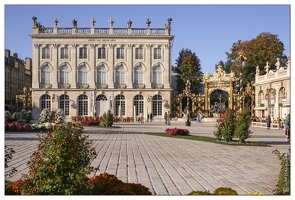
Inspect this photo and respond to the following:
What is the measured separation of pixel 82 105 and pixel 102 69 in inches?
209

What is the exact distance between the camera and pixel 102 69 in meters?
56.7

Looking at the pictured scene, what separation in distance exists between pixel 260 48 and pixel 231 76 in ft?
15.6

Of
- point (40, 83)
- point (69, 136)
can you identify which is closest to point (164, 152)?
point (69, 136)

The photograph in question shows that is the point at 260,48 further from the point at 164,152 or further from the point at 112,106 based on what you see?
the point at 164,152

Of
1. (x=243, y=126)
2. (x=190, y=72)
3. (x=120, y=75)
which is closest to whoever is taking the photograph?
(x=243, y=126)

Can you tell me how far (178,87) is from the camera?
211 ft

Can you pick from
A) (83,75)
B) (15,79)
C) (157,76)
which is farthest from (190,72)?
(15,79)

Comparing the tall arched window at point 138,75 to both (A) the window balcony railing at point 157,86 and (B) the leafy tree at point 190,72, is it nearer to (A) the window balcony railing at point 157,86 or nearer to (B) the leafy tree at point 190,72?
(A) the window balcony railing at point 157,86

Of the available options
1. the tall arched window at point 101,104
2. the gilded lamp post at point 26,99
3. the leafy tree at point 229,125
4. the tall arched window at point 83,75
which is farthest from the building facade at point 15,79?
the leafy tree at point 229,125

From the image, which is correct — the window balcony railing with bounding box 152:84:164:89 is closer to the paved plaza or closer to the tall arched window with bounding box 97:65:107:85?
the tall arched window with bounding box 97:65:107:85

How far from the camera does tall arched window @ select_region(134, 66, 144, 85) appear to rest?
56656 mm

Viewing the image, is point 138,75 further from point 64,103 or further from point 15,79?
point 15,79

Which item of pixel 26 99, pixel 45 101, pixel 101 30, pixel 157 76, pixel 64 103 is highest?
pixel 101 30

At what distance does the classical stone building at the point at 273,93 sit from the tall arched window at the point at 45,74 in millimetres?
25913
